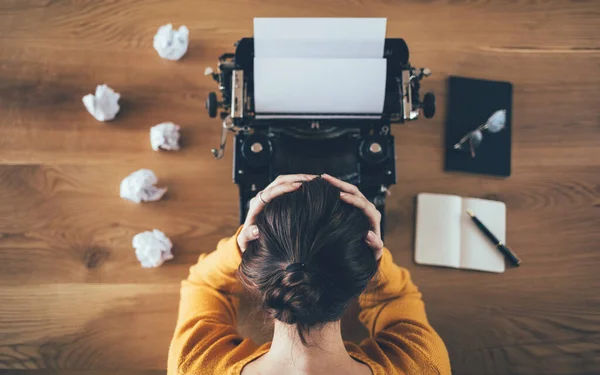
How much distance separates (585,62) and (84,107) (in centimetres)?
149

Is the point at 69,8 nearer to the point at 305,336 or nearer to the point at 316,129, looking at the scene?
the point at 316,129

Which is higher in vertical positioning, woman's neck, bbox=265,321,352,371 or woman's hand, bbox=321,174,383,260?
woman's hand, bbox=321,174,383,260

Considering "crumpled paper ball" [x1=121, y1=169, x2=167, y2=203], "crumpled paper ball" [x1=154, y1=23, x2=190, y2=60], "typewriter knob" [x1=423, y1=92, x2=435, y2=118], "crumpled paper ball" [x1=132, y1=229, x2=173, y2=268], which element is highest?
"crumpled paper ball" [x1=154, y1=23, x2=190, y2=60]

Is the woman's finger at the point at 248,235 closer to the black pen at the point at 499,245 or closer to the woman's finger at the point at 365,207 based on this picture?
the woman's finger at the point at 365,207

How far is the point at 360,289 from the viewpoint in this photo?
681 millimetres

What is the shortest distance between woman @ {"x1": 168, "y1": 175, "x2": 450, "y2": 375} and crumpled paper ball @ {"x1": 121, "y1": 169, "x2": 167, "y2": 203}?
0.88 ft

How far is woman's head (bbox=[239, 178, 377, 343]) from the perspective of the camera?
62cm

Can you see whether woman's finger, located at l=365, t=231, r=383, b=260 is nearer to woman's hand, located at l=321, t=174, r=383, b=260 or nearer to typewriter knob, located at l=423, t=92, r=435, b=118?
woman's hand, located at l=321, t=174, r=383, b=260

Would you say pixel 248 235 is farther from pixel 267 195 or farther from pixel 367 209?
pixel 367 209

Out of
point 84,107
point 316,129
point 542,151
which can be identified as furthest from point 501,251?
point 84,107

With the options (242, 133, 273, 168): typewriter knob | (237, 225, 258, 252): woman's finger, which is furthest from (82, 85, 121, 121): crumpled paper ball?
(237, 225, 258, 252): woman's finger

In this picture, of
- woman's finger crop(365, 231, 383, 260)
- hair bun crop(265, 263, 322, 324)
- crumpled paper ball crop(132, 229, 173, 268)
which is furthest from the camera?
crumpled paper ball crop(132, 229, 173, 268)

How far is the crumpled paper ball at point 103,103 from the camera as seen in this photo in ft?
3.77

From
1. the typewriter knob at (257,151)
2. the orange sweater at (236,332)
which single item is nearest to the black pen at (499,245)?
the orange sweater at (236,332)
